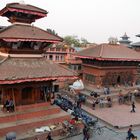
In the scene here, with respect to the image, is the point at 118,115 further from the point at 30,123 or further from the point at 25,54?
the point at 25,54

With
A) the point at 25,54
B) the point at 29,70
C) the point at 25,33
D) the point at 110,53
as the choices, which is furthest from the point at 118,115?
the point at 25,33

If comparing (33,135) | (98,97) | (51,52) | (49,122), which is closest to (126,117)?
(98,97)

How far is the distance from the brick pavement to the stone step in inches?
172

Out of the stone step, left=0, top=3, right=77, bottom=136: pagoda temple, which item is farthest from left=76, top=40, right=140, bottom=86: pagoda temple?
the stone step

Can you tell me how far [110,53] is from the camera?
2662 cm

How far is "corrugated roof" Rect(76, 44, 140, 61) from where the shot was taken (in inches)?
1007

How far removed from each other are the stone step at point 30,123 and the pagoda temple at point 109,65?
11294 millimetres

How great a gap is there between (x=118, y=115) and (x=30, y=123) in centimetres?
876

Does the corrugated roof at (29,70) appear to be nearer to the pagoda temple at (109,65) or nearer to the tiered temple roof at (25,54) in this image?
the tiered temple roof at (25,54)

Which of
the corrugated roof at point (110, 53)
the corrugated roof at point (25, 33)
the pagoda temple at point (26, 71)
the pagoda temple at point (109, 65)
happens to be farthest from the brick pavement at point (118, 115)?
the corrugated roof at point (25, 33)

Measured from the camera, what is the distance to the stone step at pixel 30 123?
13.3m

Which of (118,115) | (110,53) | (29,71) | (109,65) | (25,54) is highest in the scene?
(25,54)

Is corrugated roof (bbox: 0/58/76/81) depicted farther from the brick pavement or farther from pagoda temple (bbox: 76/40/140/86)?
pagoda temple (bbox: 76/40/140/86)

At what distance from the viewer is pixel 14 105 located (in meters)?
14.5
